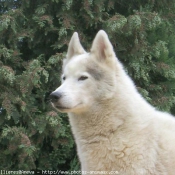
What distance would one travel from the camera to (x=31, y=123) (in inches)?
238

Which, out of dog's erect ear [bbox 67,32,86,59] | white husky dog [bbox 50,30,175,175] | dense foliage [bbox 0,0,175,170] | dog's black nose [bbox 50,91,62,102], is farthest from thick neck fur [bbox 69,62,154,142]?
dense foliage [bbox 0,0,175,170]

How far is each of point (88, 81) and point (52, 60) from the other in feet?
8.86

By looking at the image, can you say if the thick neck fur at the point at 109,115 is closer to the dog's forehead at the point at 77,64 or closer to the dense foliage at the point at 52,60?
the dog's forehead at the point at 77,64

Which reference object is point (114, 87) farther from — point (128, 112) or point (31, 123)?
point (31, 123)

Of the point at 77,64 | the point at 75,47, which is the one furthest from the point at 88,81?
the point at 75,47

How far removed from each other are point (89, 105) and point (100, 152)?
0.45 meters

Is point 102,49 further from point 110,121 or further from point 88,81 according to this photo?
point 110,121

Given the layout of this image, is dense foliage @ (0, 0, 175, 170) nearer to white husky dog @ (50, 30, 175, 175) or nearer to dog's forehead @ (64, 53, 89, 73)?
dog's forehead @ (64, 53, 89, 73)

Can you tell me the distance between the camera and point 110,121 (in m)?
3.44

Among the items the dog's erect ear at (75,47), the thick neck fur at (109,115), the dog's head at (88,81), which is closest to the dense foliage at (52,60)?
the dog's erect ear at (75,47)

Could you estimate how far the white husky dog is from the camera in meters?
3.24

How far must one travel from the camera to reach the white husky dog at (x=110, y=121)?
324 centimetres

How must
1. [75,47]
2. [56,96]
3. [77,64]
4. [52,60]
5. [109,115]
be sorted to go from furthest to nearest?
1. [52,60]
2. [75,47]
3. [77,64]
4. [109,115]
5. [56,96]

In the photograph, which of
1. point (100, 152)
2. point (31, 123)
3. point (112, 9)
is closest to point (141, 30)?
point (112, 9)
